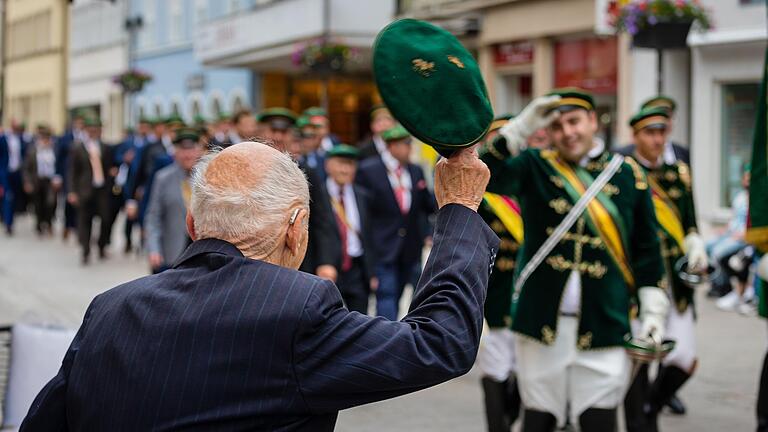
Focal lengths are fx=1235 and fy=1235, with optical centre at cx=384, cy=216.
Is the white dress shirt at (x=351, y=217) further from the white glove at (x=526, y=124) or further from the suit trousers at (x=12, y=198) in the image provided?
the suit trousers at (x=12, y=198)

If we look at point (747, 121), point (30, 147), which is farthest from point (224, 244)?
point (30, 147)

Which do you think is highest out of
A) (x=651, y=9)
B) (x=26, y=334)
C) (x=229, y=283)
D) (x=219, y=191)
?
(x=651, y=9)

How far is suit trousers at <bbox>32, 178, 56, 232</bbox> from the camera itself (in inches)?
858

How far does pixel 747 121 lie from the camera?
1598 centimetres

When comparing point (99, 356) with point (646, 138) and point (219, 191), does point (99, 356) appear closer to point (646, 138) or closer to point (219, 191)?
point (219, 191)

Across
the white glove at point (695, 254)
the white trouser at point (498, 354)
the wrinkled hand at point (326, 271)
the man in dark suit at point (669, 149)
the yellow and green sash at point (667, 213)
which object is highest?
the man in dark suit at point (669, 149)

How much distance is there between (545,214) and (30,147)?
18489 mm

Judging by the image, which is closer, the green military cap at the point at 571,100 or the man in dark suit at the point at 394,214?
the green military cap at the point at 571,100

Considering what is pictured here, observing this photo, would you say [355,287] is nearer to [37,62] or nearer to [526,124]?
[526,124]

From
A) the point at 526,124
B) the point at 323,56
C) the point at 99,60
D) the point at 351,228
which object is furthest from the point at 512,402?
the point at 99,60

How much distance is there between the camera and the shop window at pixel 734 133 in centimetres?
1592

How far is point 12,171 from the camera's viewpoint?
23.3 meters

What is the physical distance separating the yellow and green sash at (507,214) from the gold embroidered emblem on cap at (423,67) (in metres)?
4.20

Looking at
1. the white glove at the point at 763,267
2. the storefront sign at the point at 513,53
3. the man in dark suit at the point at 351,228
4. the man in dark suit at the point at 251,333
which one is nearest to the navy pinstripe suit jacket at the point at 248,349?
the man in dark suit at the point at 251,333
